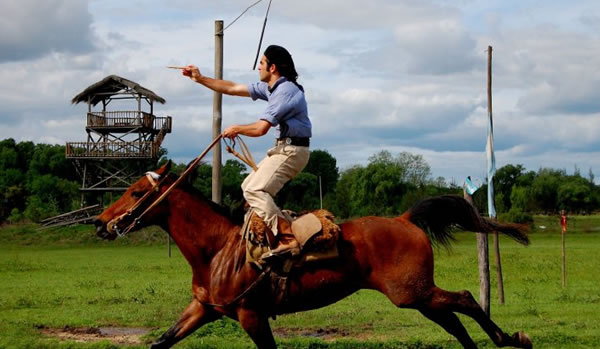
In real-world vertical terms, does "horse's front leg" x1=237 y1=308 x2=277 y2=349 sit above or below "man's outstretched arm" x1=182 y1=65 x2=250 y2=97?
below

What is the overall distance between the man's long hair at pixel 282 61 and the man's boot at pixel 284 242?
151cm

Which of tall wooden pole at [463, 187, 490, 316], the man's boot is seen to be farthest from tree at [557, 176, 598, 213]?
the man's boot

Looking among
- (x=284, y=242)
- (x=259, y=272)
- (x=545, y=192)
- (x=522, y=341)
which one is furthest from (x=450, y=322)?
(x=545, y=192)

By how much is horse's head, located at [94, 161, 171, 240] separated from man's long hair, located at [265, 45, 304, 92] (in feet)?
5.25

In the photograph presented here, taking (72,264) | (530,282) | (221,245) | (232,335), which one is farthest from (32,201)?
(221,245)

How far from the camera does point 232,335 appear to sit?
1193 centimetres

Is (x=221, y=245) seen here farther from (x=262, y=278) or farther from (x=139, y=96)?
(x=139, y=96)

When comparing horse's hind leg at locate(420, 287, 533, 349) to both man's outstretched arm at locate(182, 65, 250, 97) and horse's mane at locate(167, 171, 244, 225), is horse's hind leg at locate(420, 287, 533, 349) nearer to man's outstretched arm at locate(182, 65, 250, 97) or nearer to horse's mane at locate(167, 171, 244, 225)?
horse's mane at locate(167, 171, 244, 225)

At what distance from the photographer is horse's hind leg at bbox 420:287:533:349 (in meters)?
7.97

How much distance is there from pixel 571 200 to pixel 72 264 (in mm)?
61301

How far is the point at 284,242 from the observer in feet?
25.5

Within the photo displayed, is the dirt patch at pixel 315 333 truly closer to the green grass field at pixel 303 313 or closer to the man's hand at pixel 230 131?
the green grass field at pixel 303 313

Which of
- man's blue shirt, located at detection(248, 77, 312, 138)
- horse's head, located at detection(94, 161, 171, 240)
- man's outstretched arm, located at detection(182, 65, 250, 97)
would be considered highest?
man's outstretched arm, located at detection(182, 65, 250, 97)

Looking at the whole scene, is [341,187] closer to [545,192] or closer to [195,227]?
[545,192]
